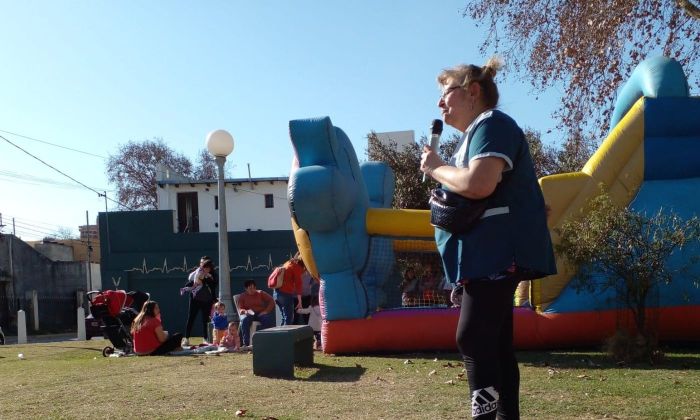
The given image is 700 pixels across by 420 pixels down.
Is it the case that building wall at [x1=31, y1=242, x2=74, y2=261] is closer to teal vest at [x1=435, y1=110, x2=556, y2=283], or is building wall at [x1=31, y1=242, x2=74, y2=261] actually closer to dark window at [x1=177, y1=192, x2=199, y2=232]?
dark window at [x1=177, y1=192, x2=199, y2=232]

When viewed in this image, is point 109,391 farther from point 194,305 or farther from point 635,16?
point 635,16

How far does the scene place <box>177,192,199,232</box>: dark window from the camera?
1291 inches

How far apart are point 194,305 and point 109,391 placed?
5898 millimetres

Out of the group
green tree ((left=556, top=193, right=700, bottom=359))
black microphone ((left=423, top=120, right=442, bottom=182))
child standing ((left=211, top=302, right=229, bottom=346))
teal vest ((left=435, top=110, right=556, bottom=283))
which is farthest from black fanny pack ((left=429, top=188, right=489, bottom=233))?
child standing ((left=211, top=302, right=229, bottom=346))

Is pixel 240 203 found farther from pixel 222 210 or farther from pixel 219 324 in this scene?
pixel 219 324

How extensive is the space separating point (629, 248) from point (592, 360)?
4.19 ft

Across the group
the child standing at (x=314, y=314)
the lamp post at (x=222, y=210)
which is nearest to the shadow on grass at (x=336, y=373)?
the child standing at (x=314, y=314)

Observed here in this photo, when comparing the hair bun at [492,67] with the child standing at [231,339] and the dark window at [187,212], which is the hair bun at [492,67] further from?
the dark window at [187,212]

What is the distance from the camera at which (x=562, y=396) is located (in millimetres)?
5004

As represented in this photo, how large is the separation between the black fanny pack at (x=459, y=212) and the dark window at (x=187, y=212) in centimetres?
3100

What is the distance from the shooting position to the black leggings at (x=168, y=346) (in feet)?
31.8

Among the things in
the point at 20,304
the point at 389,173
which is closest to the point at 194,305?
the point at 389,173

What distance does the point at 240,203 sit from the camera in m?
33.3

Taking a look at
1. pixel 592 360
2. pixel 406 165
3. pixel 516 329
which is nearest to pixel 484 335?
pixel 592 360
